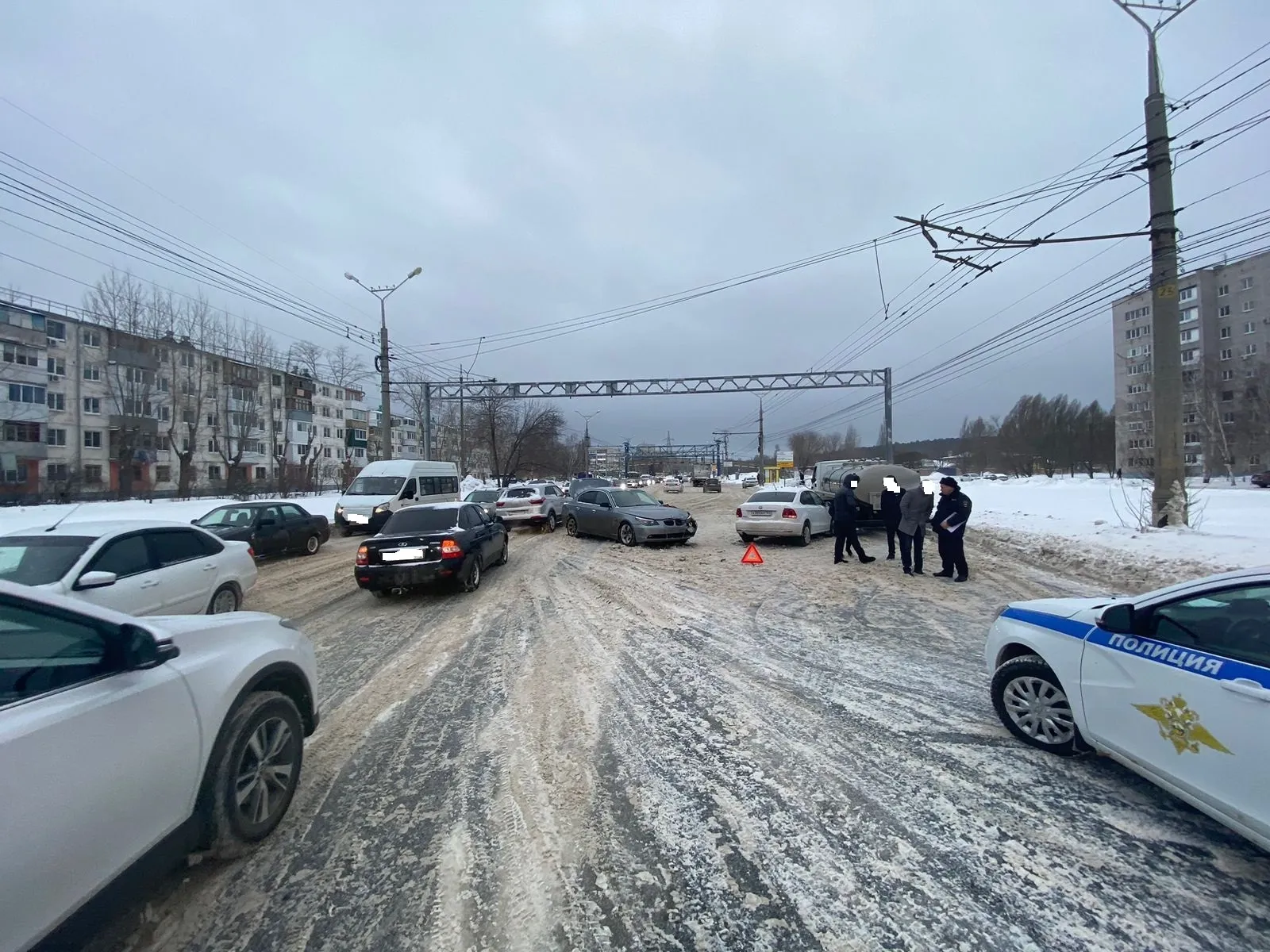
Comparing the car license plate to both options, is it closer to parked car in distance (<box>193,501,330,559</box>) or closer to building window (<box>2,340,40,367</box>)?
parked car in distance (<box>193,501,330,559</box>)

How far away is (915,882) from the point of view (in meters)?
2.80

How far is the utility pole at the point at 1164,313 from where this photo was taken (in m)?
12.4

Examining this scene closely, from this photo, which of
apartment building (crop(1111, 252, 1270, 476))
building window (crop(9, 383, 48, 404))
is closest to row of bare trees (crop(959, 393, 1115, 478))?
apartment building (crop(1111, 252, 1270, 476))

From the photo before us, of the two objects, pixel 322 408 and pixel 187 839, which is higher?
pixel 322 408

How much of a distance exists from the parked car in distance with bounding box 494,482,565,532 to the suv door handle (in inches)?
761

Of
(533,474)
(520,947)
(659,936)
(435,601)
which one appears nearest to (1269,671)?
(659,936)

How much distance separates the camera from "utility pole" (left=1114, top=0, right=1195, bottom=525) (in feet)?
40.8

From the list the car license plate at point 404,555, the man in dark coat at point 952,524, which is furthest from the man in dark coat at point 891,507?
the car license plate at point 404,555

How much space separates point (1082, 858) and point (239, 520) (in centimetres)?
1666

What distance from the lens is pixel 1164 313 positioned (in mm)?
12609

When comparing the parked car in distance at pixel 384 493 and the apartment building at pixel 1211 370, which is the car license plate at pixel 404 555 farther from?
the apartment building at pixel 1211 370

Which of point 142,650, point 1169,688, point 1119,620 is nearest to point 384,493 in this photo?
point 142,650

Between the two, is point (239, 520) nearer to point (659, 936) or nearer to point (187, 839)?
point (187, 839)

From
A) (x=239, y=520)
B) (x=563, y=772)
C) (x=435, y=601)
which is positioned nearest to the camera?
(x=563, y=772)
